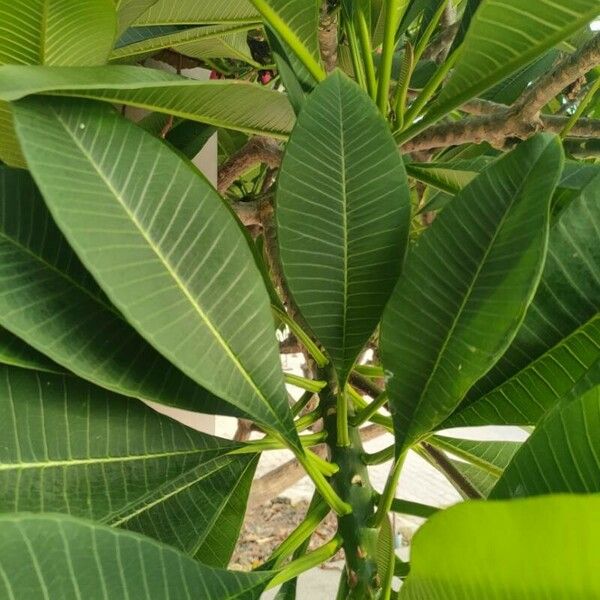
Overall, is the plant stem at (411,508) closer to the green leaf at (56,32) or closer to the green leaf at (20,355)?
the green leaf at (20,355)

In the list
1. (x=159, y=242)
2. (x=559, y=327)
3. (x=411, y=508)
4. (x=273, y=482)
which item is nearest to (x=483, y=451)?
(x=411, y=508)

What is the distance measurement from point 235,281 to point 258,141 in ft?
1.68

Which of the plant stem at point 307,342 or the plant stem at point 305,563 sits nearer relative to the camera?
the plant stem at point 305,563

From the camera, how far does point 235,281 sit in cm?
35

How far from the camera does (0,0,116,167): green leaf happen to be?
0.40 metres

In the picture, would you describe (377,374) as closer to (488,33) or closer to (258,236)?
(488,33)

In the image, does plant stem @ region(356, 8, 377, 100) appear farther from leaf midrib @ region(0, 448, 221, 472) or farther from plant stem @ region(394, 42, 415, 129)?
leaf midrib @ region(0, 448, 221, 472)

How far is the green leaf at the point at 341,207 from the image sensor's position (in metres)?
0.37

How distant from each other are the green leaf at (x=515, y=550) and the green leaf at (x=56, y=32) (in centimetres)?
35

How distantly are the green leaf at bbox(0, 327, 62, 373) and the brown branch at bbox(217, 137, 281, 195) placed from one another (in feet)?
1.61

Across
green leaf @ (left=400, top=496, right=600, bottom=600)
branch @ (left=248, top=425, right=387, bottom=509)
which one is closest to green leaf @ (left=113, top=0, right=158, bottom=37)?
green leaf @ (left=400, top=496, right=600, bottom=600)

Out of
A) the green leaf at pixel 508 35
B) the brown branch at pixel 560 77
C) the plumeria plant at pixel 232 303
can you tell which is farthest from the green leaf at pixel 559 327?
the brown branch at pixel 560 77

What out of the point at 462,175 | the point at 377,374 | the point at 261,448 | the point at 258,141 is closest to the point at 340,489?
the point at 261,448

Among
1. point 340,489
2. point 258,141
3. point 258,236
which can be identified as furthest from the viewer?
point 258,236
